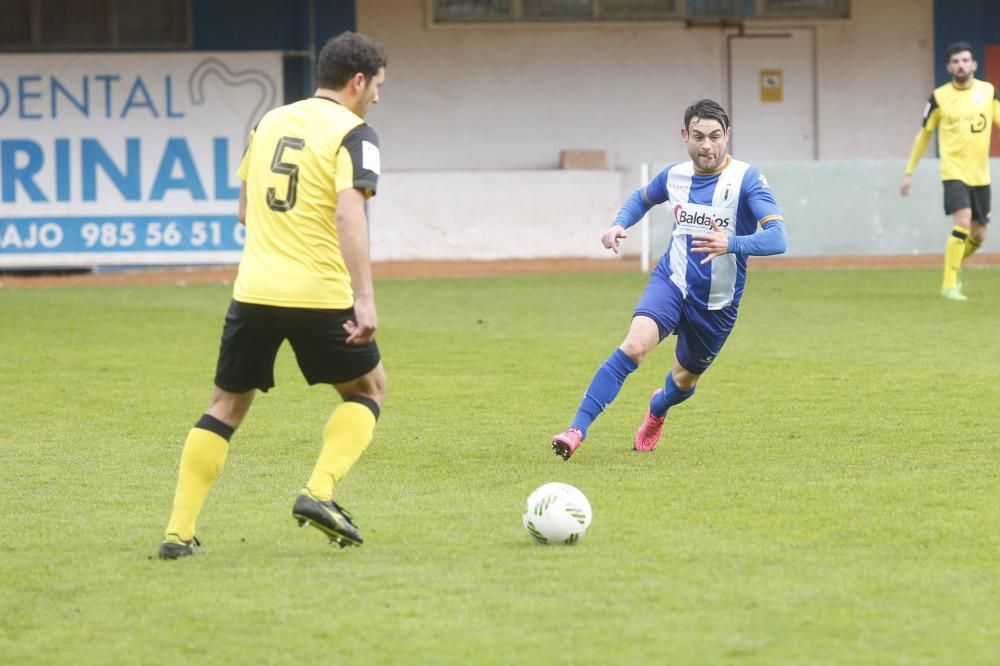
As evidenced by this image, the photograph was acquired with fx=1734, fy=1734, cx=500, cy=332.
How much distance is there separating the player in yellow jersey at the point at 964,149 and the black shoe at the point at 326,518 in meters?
10.9

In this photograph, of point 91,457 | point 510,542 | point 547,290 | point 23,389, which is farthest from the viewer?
point 547,290

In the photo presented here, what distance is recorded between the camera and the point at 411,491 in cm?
712

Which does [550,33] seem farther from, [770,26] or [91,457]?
[91,457]

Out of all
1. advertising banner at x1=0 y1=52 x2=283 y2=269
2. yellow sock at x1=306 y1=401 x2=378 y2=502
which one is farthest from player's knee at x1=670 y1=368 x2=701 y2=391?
advertising banner at x1=0 y1=52 x2=283 y2=269

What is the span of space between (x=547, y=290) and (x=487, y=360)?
249 inches

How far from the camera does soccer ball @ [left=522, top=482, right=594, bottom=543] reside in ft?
19.1

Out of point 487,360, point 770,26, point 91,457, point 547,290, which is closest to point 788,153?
point 770,26

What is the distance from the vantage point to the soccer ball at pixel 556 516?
19.1 feet

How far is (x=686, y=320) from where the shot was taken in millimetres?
8180

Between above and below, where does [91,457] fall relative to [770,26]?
below

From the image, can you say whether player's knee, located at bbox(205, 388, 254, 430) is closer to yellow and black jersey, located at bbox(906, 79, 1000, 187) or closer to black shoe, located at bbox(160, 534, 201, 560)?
black shoe, located at bbox(160, 534, 201, 560)

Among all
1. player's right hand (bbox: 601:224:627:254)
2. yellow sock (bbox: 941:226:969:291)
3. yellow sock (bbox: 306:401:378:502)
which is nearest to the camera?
yellow sock (bbox: 306:401:378:502)

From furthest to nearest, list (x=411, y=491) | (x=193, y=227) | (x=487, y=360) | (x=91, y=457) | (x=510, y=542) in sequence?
1. (x=193, y=227)
2. (x=487, y=360)
3. (x=91, y=457)
4. (x=411, y=491)
5. (x=510, y=542)

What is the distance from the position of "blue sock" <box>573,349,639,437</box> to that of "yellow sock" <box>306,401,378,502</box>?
2.13m
